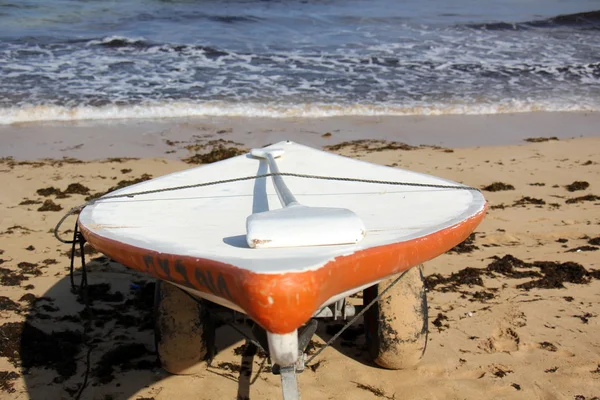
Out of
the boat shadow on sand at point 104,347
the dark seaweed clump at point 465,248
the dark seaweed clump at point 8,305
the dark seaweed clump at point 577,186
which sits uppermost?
Answer: the dark seaweed clump at point 577,186

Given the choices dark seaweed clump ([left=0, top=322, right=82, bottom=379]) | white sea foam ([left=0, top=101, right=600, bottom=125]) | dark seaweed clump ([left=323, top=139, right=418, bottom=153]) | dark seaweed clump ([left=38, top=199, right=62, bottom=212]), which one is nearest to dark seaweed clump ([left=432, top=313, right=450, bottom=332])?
→ dark seaweed clump ([left=0, top=322, right=82, bottom=379])

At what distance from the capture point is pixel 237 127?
29.8 feet

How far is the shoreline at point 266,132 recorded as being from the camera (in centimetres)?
807

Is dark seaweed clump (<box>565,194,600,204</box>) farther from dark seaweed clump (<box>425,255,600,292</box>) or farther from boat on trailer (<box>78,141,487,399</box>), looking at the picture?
boat on trailer (<box>78,141,487,399</box>)

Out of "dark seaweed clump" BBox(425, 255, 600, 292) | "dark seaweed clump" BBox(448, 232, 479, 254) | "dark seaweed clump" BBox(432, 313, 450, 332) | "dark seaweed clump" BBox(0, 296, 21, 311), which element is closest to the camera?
"dark seaweed clump" BBox(432, 313, 450, 332)

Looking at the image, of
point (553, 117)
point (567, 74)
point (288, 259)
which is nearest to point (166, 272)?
point (288, 259)

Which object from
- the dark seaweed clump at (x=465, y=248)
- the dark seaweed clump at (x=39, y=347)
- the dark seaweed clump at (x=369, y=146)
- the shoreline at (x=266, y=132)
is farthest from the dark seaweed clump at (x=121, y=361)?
the dark seaweed clump at (x=369, y=146)

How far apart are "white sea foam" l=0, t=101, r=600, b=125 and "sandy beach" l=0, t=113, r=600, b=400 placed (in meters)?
1.87

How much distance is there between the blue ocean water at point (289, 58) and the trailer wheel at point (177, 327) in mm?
6477

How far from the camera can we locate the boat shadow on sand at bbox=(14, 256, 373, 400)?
350cm

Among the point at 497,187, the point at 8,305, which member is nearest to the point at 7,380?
the point at 8,305

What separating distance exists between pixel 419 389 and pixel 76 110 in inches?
298

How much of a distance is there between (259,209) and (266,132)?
5.33 meters

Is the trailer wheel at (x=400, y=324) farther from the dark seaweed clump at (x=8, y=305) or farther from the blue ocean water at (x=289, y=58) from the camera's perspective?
the blue ocean water at (x=289, y=58)
